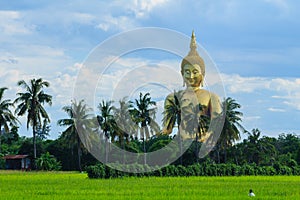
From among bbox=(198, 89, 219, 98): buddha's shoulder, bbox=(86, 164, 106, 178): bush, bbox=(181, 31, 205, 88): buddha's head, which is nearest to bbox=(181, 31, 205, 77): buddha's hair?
bbox=(181, 31, 205, 88): buddha's head

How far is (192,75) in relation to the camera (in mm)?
60344

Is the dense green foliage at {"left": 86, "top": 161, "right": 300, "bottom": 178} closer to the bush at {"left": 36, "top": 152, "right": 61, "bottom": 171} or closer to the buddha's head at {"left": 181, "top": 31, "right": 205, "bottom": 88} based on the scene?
the bush at {"left": 36, "top": 152, "right": 61, "bottom": 171}

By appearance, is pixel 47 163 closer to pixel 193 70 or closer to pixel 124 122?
pixel 124 122

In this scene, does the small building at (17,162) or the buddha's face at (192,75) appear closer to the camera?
the small building at (17,162)

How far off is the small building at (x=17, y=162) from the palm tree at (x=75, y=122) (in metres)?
7.55

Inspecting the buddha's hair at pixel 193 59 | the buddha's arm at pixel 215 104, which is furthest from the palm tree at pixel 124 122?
the buddha's hair at pixel 193 59

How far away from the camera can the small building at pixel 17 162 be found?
53031 mm

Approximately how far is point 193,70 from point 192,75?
0.62 metres

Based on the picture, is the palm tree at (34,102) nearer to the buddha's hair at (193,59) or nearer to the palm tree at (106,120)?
the palm tree at (106,120)

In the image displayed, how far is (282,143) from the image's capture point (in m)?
66.4

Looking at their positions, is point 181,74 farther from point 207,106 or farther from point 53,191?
point 53,191

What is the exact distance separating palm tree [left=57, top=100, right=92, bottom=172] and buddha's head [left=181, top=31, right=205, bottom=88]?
17.4 metres

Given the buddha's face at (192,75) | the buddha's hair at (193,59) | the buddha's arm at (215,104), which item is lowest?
the buddha's arm at (215,104)

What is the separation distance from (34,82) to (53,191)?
23.7 m
